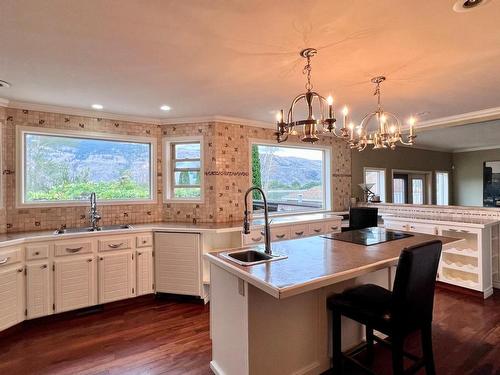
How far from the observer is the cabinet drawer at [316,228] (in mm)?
3939

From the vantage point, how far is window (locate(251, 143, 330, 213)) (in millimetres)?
4410

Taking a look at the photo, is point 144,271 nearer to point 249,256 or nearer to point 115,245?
point 115,245

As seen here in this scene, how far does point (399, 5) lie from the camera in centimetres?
144

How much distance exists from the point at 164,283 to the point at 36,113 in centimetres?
252

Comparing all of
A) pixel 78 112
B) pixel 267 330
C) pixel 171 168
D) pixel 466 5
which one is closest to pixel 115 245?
pixel 171 168

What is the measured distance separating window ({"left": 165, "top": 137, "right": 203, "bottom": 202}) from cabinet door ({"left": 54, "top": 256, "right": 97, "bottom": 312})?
1.36 metres

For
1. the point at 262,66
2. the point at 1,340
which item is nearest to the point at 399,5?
the point at 262,66

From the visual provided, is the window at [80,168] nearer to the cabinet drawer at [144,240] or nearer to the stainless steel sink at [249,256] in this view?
the cabinet drawer at [144,240]

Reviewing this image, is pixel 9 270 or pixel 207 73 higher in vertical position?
pixel 207 73

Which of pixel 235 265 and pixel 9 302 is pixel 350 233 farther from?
pixel 9 302

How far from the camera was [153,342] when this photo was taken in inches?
95.8

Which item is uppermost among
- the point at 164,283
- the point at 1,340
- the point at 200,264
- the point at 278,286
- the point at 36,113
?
the point at 36,113

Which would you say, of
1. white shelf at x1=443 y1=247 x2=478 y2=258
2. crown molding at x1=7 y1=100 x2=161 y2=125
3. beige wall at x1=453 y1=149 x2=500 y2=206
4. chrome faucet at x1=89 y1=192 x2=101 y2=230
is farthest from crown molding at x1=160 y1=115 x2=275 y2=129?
beige wall at x1=453 y1=149 x2=500 y2=206

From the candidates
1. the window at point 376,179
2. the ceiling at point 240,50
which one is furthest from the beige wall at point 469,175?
the ceiling at point 240,50
